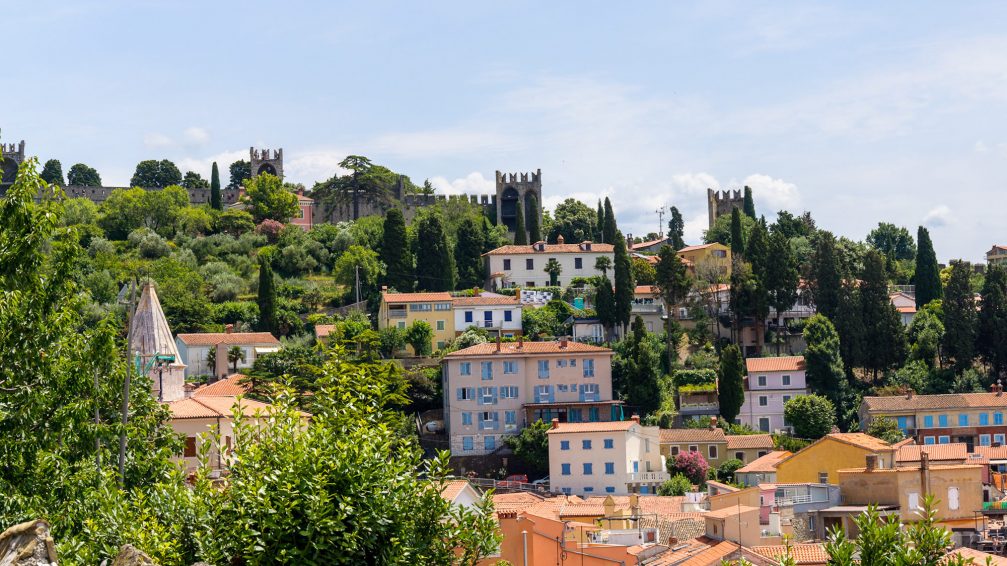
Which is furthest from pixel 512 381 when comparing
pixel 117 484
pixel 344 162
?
pixel 117 484

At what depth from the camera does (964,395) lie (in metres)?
70.4

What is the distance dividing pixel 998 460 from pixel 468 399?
24055mm

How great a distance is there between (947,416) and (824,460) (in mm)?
14973

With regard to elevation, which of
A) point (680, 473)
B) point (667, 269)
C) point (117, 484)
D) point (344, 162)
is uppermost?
point (344, 162)

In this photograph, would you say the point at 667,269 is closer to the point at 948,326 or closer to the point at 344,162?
the point at 948,326

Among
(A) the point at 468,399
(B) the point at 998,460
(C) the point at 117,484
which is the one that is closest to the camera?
(C) the point at 117,484

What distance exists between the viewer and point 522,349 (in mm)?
71062

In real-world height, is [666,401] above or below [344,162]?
below

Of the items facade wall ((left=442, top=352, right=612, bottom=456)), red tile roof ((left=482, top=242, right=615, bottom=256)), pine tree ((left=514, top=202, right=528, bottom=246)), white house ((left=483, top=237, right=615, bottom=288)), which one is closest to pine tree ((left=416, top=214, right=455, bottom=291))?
white house ((left=483, top=237, right=615, bottom=288))

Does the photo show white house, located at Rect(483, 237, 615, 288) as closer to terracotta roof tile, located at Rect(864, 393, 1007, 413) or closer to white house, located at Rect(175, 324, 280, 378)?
white house, located at Rect(175, 324, 280, 378)

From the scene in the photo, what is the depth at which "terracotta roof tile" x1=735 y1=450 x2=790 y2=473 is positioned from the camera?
191 feet

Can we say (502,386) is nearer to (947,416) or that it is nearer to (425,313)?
(425,313)

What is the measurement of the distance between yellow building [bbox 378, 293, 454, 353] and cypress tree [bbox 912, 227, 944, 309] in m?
28.9

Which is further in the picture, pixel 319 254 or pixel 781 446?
pixel 319 254
